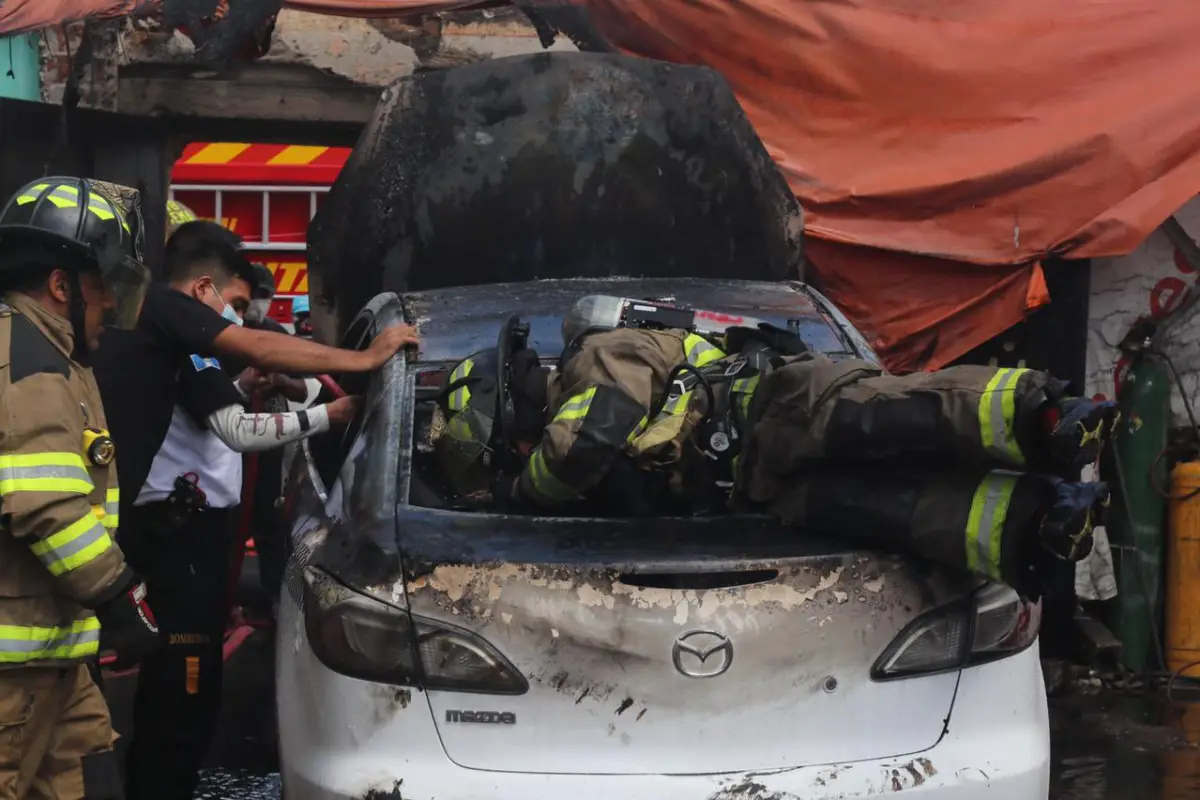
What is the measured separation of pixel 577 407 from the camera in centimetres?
312

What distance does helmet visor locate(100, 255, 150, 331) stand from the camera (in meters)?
3.28

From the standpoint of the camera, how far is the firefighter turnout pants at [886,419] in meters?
2.62

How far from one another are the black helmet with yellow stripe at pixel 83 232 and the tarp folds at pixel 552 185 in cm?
217

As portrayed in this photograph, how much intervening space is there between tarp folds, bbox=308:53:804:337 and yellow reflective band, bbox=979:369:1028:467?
2978mm

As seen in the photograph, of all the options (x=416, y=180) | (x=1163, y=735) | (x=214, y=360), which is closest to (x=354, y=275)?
(x=416, y=180)

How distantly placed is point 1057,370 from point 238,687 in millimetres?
3932

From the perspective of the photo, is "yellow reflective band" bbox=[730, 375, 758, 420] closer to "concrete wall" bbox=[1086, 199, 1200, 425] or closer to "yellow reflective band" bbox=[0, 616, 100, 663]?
"yellow reflective band" bbox=[0, 616, 100, 663]

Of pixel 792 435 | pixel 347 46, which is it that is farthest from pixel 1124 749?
pixel 347 46

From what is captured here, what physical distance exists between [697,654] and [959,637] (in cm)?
57

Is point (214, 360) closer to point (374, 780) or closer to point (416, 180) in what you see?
point (416, 180)

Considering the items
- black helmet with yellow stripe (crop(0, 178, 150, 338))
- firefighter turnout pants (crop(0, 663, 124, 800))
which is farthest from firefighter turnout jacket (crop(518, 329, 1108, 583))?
firefighter turnout pants (crop(0, 663, 124, 800))

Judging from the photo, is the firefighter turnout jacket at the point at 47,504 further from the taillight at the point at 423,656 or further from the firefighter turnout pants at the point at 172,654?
the firefighter turnout pants at the point at 172,654

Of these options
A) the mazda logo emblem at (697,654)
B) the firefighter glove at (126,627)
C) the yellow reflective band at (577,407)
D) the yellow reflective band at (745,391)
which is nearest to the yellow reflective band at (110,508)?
the firefighter glove at (126,627)

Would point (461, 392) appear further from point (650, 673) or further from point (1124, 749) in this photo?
point (1124, 749)
